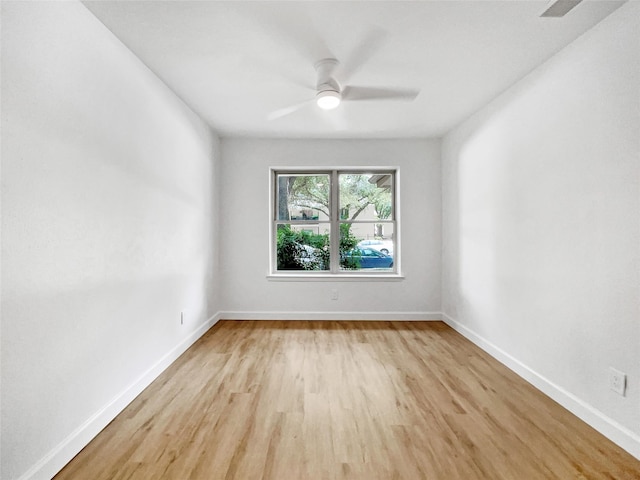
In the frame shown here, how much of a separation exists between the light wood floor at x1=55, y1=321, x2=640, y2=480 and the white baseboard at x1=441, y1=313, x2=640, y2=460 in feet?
0.19

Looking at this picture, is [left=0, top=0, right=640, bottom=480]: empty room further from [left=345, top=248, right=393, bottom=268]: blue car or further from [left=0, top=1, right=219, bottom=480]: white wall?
[left=345, top=248, right=393, bottom=268]: blue car

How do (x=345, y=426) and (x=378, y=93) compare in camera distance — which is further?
(x=378, y=93)

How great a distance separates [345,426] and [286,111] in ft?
9.44

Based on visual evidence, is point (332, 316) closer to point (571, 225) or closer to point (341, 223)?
point (341, 223)

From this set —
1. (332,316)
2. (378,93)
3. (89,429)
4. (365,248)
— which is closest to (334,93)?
(378,93)

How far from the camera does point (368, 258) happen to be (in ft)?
15.3

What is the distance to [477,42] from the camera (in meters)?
2.23

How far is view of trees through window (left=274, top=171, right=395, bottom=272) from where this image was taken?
15.2 feet

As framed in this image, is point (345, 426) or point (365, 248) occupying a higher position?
point (365, 248)

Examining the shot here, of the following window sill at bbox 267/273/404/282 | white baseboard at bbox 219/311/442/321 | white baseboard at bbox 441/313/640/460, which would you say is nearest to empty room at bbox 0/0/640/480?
white baseboard at bbox 441/313/640/460

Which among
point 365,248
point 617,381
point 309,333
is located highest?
point 365,248

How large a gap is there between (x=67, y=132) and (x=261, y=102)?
1.82 m

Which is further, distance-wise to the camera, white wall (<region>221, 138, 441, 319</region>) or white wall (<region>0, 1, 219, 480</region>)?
white wall (<region>221, 138, 441, 319</region>)

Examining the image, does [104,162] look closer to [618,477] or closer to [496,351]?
[618,477]
